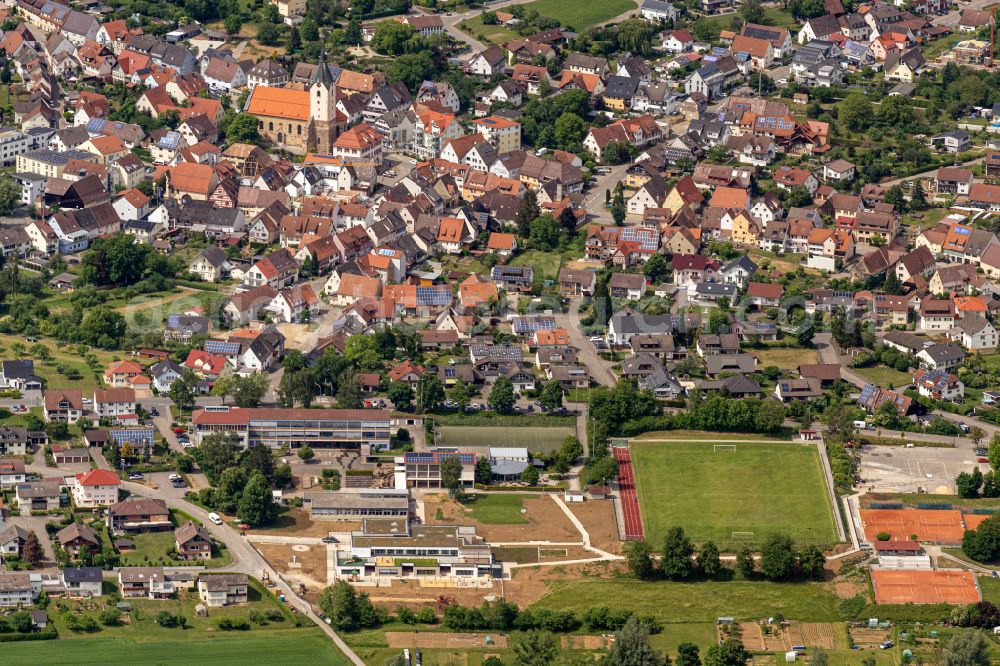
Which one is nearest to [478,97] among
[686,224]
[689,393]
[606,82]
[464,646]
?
[606,82]

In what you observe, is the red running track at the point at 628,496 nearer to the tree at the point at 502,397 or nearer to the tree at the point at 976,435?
the tree at the point at 502,397

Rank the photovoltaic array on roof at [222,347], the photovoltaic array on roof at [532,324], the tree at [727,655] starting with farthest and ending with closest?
the photovoltaic array on roof at [532,324] < the photovoltaic array on roof at [222,347] < the tree at [727,655]

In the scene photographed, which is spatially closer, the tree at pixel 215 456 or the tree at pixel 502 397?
the tree at pixel 215 456

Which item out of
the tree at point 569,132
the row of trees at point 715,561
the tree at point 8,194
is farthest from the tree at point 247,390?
the tree at point 569,132

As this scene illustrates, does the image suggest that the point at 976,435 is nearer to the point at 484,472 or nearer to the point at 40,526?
the point at 484,472

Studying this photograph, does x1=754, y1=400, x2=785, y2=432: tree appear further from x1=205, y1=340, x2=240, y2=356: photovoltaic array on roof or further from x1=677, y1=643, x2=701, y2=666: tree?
x1=205, y1=340, x2=240, y2=356: photovoltaic array on roof

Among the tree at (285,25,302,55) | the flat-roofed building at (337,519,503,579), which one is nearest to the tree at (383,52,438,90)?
the tree at (285,25,302,55)

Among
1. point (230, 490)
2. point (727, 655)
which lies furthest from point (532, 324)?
point (727, 655)
